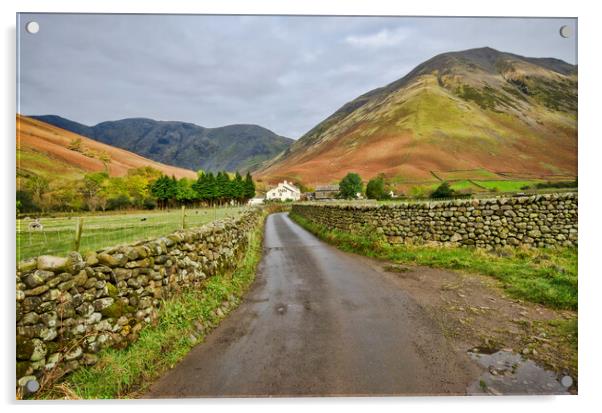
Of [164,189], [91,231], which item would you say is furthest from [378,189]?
[91,231]

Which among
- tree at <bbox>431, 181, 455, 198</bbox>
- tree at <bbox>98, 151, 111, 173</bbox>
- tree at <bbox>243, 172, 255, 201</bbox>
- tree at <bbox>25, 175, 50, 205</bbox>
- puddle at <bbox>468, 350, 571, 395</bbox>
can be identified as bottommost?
puddle at <bbox>468, 350, 571, 395</bbox>

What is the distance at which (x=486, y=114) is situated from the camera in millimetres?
7980

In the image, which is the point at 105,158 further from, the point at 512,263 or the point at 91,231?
the point at 512,263

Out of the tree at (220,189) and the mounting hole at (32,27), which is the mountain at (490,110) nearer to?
the tree at (220,189)

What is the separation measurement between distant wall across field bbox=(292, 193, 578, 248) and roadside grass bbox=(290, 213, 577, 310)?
1.63ft

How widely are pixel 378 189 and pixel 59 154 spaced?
70.5 ft

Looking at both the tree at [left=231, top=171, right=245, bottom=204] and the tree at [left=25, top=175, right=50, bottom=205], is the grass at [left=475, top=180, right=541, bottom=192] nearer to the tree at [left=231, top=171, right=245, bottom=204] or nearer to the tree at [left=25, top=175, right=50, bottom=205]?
the tree at [left=25, top=175, right=50, bottom=205]

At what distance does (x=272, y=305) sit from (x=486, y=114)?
725 centimetres

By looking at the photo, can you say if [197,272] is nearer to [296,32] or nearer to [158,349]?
[158,349]

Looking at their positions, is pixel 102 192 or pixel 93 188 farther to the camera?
pixel 102 192

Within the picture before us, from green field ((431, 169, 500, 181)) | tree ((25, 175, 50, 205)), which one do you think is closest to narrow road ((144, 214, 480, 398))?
tree ((25, 175, 50, 205))

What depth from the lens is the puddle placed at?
12.3 ft

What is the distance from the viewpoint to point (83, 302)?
3.58 meters
